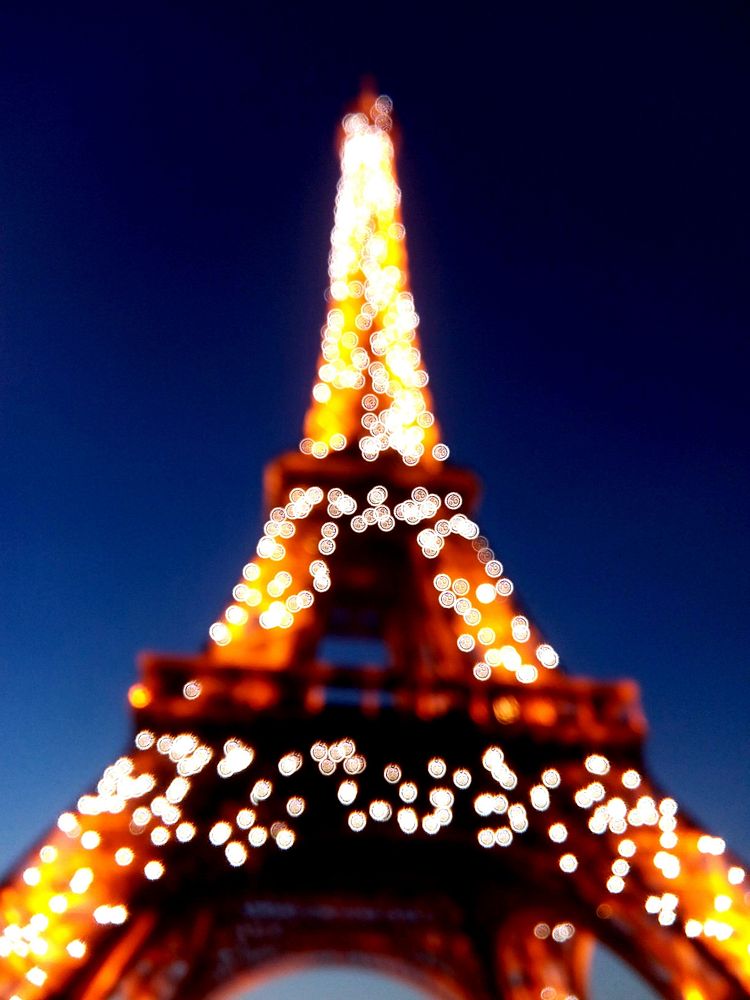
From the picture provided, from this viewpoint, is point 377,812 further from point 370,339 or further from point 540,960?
point 370,339

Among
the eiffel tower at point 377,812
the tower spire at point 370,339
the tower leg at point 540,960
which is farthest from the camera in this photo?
the tower spire at point 370,339

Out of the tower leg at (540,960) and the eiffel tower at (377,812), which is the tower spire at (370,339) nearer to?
the eiffel tower at (377,812)

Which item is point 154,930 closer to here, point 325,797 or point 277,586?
point 325,797

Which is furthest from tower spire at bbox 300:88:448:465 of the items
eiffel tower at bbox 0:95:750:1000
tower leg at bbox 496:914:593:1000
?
tower leg at bbox 496:914:593:1000

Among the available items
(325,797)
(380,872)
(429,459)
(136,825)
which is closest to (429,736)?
(325,797)

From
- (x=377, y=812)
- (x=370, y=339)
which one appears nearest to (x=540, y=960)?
(x=377, y=812)

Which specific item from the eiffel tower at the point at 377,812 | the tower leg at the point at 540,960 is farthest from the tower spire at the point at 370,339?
the tower leg at the point at 540,960
